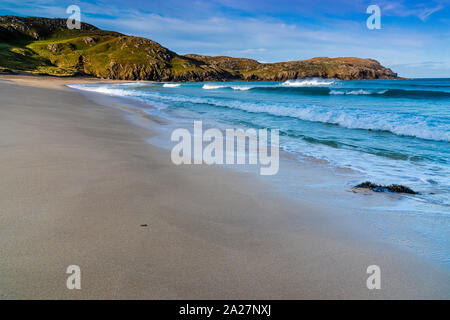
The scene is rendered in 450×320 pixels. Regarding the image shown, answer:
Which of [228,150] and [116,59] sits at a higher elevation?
[116,59]

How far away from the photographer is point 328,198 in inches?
147

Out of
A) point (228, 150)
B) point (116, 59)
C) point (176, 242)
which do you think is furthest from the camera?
point (116, 59)

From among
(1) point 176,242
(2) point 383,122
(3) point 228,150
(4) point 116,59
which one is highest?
(4) point 116,59

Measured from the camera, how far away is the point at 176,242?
224 centimetres

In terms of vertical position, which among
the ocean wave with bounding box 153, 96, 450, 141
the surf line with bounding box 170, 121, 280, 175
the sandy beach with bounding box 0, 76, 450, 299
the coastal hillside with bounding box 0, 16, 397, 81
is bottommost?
the sandy beach with bounding box 0, 76, 450, 299

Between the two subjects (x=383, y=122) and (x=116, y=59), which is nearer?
(x=383, y=122)

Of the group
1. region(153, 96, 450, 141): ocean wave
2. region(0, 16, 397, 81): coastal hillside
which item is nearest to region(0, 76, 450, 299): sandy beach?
region(153, 96, 450, 141): ocean wave

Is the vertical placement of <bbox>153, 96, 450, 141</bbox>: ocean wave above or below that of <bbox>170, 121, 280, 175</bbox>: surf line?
above

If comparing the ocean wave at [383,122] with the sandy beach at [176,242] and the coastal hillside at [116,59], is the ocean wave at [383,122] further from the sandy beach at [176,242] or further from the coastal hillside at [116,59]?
the coastal hillside at [116,59]

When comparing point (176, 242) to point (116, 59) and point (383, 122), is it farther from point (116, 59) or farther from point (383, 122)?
point (116, 59)

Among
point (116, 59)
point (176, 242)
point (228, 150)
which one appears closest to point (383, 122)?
point (228, 150)

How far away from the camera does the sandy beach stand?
174 centimetres

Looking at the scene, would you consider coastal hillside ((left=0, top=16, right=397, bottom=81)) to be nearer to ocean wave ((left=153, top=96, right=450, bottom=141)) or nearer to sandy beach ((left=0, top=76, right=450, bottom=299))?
ocean wave ((left=153, top=96, right=450, bottom=141))

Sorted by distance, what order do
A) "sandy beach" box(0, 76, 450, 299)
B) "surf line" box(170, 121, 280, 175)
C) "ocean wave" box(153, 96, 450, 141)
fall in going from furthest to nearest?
"ocean wave" box(153, 96, 450, 141) → "surf line" box(170, 121, 280, 175) → "sandy beach" box(0, 76, 450, 299)
